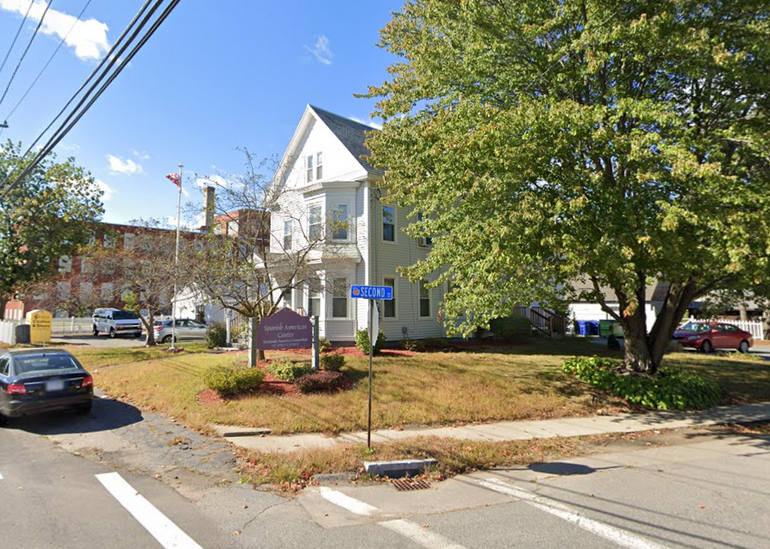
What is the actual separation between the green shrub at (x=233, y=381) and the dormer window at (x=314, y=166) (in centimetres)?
1243

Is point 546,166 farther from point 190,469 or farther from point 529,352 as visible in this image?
point 529,352

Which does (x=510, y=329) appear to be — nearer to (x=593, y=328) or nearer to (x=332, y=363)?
(x=593, y=328)

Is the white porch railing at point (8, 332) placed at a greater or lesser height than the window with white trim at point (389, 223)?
lesser

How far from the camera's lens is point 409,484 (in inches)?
242

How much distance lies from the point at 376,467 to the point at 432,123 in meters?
8.22

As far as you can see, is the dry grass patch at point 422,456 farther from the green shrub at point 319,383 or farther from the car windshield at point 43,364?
the car windshield at point 43,364

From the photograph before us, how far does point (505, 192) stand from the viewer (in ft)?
32.0

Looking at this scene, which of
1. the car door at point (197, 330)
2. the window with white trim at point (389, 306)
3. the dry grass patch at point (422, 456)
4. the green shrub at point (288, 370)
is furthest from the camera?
the car door at point (197, 330)

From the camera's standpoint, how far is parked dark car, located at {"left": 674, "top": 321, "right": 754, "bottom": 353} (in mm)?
22578

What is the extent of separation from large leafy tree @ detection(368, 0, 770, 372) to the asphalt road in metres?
3.86

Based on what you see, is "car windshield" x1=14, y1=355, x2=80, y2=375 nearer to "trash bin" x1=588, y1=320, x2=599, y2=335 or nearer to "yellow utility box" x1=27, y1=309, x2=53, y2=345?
"yellow utility box" x1=27, y1=309, x2=53, y2=345

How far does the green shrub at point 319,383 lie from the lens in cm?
1061

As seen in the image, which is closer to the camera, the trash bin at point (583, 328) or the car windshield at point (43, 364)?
the car windshield at point (43, 364)

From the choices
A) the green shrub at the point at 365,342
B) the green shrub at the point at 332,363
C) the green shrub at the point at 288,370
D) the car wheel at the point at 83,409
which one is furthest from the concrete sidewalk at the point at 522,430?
the green shrub at the point at 365,342
